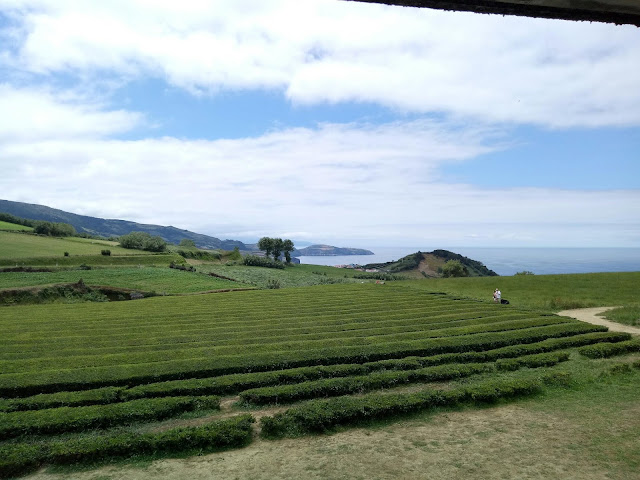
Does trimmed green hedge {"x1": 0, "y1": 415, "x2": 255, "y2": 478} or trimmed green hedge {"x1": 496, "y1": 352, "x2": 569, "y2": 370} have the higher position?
trimmed green hedge {"x1": 496, "y1": 352, "x2": 569, "y2": 370}

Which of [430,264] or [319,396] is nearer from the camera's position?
[319,396]

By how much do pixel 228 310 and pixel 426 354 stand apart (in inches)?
603

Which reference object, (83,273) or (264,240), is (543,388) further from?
(264,240)

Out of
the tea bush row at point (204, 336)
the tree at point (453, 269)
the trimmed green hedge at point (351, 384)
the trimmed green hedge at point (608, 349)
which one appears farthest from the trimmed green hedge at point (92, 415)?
the tree at point (453, 269)

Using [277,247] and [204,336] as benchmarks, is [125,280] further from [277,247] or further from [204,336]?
[277,247]

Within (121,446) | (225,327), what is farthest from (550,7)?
(225,327)

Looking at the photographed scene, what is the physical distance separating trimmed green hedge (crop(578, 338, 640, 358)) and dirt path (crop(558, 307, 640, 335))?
5.00m

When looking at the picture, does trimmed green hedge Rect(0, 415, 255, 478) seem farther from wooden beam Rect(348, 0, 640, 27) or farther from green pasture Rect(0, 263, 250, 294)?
green pasture Rect(0, 263, 250, 294)

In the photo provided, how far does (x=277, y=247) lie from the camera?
90.1 meters

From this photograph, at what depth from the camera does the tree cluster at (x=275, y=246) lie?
89938mm

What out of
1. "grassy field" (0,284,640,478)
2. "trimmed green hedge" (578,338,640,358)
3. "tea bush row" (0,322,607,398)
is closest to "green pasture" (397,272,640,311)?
"grassy field" (0,284,640,478)

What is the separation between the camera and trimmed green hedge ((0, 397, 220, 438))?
9.41 meters

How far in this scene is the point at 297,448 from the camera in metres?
8.91

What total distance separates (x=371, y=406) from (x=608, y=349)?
1293 cm
